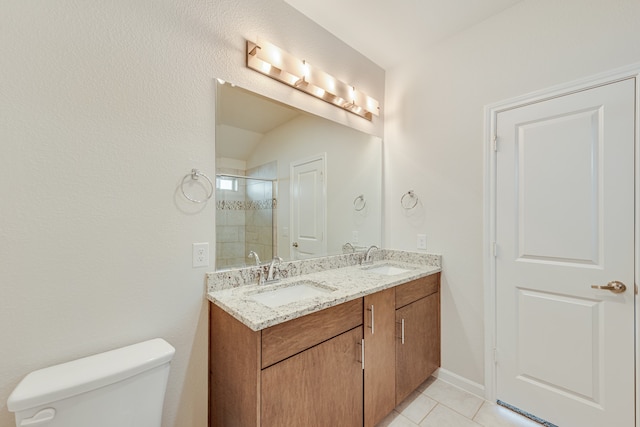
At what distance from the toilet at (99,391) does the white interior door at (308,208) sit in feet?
3.15

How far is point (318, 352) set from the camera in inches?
47.8

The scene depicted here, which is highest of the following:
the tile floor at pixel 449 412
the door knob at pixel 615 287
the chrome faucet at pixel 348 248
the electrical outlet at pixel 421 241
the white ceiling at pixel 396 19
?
the white ceiling at pixel 396 19

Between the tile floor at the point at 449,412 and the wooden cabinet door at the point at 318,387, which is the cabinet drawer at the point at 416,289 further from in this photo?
the tile floor at the point at 449,412

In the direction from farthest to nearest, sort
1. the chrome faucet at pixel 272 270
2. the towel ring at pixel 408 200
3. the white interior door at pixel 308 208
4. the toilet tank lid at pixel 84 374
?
the towel ring at pixel 408 200 → the white interior door at pixel 308 208 → the chrome faucet at pixel 272 270 → the toilet tank lid at pixel 84 374

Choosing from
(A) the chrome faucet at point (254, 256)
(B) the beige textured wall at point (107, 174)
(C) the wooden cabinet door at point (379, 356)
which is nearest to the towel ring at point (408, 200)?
(C) the wooden cabinet door at point (379, 356)

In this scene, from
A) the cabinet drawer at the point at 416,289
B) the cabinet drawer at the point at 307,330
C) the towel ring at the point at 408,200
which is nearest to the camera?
the cabinet drawer at the point at 307,330

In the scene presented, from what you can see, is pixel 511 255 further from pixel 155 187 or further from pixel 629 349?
pixel 155 187

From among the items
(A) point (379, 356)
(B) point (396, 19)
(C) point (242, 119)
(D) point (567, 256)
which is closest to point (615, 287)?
(D) point (567, 256)

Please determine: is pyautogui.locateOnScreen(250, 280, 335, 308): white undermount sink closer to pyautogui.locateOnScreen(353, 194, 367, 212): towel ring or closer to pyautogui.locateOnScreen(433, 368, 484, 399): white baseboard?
pyautogui.locateOnScreen(353, 194, 367, 212): towel ring

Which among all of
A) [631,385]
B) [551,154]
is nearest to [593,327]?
[631,385]

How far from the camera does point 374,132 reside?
2.40 metres

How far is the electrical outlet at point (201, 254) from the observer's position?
4.42 ft

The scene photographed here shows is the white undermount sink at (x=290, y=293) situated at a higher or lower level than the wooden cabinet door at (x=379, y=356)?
higher

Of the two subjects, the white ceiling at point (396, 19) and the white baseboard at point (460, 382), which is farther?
the white baseboard at point (460, 382)
